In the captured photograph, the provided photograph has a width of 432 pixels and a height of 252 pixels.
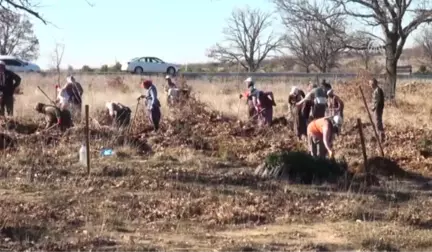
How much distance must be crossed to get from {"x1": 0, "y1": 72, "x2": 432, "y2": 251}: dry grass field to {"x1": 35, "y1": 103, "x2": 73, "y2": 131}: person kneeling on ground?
429mm

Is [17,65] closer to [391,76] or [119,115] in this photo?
[391,76]

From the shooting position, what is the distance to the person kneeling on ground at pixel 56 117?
16.2 m

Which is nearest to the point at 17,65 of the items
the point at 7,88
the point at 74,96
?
the point at 7,88

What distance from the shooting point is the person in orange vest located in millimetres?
12539

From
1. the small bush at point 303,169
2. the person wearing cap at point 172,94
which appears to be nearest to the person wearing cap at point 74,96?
the person wearing cap at point 172,94

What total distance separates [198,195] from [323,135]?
3.13 metres

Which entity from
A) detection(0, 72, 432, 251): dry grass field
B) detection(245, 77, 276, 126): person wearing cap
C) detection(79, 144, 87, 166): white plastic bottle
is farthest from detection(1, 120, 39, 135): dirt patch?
detection(245, 77, 276, 126): person wearing cap

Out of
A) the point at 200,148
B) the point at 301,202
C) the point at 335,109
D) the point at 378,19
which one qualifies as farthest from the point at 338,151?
the point at 378,19

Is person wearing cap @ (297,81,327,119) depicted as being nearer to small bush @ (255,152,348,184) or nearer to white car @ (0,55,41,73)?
small bush @ (255,152,348,184)

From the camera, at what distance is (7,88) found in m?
18.7

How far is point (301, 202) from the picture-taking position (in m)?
10.1

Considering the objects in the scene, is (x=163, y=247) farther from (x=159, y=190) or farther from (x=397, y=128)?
(x=397, y=128)

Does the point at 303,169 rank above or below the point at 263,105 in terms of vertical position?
below

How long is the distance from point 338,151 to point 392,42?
15.4 m
